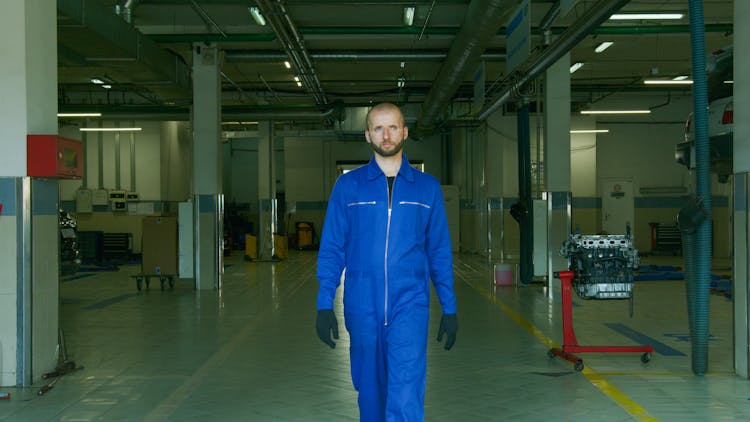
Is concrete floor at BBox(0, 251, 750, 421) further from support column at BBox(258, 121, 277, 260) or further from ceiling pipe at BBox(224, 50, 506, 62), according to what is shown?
support column at BBox(258, 121, 277, 260)

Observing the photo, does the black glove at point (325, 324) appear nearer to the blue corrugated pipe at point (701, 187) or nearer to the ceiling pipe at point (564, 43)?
the blue corrugated pipe at point (701, 187)

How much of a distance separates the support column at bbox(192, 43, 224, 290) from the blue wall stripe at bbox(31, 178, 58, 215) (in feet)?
24.0

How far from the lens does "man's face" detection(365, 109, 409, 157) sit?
376 centimetres

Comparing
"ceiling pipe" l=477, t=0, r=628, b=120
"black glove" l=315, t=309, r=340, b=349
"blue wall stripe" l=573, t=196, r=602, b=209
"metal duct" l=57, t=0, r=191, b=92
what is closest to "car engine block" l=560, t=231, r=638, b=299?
"ceiling pipe" l=477, t=0, r=628, b=120

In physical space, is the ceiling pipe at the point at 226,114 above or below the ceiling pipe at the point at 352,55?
below

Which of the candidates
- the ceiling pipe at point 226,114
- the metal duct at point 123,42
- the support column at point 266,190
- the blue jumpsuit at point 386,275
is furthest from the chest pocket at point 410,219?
the support column at point 266,190

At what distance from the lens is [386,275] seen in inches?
143

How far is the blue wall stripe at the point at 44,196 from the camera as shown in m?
6.18

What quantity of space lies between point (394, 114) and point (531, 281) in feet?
33.7

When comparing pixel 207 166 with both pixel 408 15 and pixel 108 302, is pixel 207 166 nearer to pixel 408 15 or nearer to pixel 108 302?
pixel 108 302

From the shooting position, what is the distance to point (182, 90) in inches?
571

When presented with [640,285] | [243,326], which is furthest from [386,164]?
[640,285]

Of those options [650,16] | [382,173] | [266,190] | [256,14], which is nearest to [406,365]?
[382,173]

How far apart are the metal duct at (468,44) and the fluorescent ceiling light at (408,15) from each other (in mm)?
802
